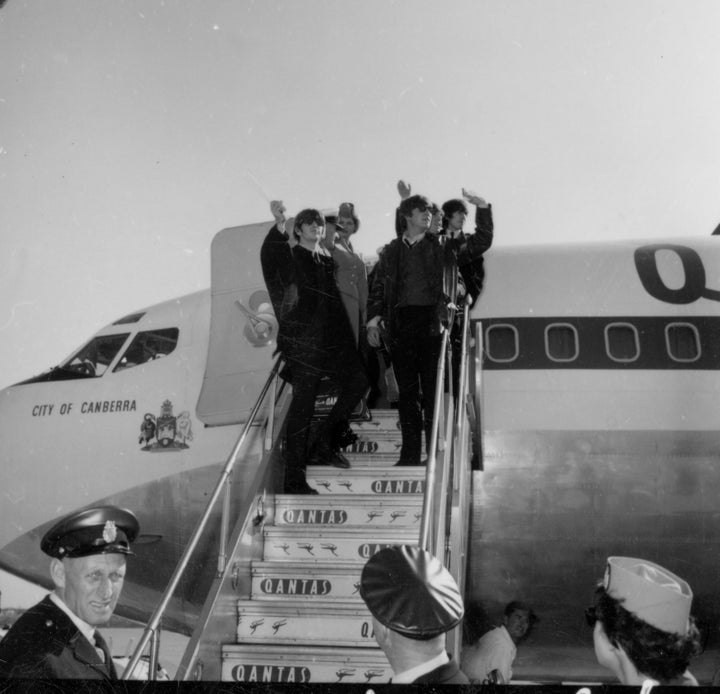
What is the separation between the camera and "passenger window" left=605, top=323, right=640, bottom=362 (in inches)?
246

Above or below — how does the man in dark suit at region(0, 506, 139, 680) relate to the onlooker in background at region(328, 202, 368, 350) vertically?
below

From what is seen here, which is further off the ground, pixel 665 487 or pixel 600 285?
pixel 600 285

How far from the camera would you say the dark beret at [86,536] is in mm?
2699

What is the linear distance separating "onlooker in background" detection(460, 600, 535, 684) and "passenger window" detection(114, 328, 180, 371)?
2986 millimetres

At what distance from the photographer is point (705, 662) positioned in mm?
6477

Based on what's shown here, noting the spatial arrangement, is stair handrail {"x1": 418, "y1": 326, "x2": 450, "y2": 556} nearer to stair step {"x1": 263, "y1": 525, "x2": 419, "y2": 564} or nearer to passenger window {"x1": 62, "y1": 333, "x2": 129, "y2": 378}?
stair step {"x1": 263, "y1": 525, "x2": 419, "y2": 564}

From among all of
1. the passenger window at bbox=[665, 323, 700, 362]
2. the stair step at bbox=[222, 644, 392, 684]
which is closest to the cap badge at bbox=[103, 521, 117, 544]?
the stair step at bbox=[222, 644, 392, 684]

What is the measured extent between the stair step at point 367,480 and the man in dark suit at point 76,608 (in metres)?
2.04

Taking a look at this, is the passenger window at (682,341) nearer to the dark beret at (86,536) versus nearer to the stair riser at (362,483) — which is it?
the stair riser at (362,483)

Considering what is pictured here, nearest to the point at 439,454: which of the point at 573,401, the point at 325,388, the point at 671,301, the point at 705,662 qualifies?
the point at 325,388

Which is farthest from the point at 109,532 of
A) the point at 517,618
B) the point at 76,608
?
the point at 517,618

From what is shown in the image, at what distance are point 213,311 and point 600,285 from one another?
2.79m

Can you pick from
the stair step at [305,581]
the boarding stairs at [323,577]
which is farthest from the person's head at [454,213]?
the stair step at [305,581]

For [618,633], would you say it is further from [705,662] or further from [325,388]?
[705,662]
